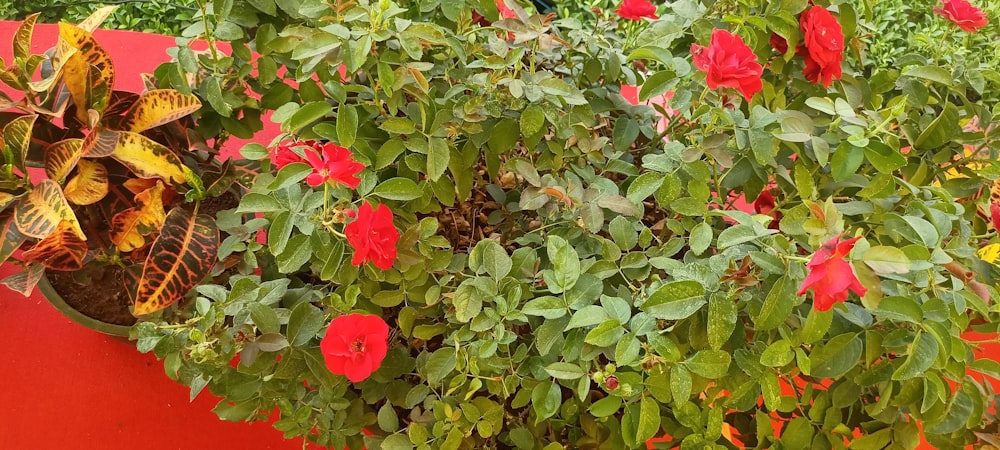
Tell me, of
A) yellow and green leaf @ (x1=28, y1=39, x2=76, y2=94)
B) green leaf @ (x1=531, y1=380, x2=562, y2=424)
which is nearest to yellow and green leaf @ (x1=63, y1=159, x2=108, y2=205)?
yellow and green leaf @ (x1=28, y1=39, x2=76, y2=94)

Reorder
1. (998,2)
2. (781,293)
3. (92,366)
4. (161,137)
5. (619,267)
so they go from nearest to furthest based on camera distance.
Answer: (781,293) → (619,267) → (161,137) → (92,366) → (998,2)

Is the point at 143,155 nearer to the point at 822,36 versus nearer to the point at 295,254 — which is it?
the point at 295,254

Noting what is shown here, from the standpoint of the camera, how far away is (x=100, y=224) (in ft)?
3.29

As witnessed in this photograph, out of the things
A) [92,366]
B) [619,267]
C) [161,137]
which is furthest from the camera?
[92,366]

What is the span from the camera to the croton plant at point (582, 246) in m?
0.70

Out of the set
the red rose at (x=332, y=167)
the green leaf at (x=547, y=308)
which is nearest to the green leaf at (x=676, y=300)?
the green leaf at (x=547, y=308)

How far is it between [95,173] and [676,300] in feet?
2.58

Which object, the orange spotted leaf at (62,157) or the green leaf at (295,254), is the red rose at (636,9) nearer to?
the green leaf at (295,254)

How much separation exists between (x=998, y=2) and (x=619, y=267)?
7.23 ft

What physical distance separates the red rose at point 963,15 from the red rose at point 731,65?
0.50 metres

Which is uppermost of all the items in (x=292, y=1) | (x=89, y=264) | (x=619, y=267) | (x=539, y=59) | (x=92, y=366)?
(x=292, y=1)

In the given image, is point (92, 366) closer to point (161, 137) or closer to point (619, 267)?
point (161, 137)

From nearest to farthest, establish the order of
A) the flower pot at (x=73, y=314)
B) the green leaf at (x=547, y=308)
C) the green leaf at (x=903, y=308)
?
1. the green leaf at (x=903, y=308)
2. the green leaf at (x=547, y=308)
3. the flower pot at (x=73, y=314)

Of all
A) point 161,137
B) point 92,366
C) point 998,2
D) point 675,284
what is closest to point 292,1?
point 161,137
